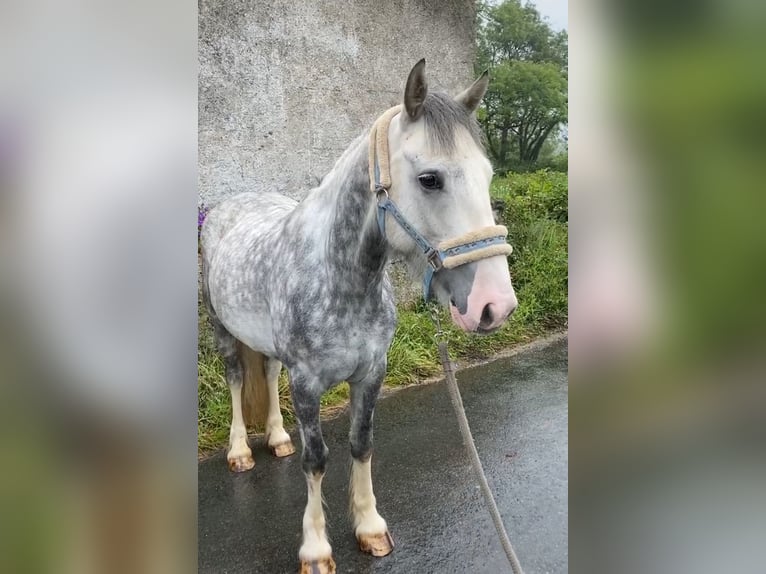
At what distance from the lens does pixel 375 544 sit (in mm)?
2191

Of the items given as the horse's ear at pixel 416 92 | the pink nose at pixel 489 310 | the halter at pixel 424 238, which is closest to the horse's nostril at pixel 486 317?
the pink nose at pixel 489 310

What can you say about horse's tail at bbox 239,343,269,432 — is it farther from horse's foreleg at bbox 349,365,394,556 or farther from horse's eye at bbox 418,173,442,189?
horse's eye at bbox 418,173,442,189

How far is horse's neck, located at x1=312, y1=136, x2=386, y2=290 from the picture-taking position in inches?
69.6

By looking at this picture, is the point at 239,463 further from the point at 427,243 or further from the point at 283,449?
the point at 427,243

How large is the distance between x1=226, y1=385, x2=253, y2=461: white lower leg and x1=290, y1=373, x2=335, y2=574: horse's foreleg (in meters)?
0.63

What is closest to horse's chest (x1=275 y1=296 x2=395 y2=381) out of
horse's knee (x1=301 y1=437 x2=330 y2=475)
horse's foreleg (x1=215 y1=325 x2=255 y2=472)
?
horse's knee (x1=301 y1=437 x2=330 y2=475)

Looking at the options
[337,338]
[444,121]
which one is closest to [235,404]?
[337,338]

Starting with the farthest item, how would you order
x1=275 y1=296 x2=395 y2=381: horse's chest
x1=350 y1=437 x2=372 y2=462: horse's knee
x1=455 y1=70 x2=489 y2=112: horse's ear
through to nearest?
1. x1=350 y1=437 x2=372 y2=462: horse's knee
2. x1=275 y1=296 x2=395 y2=381: horse's chest
3. x1=455 y1=70 x2=489 y2=112: horse's ear

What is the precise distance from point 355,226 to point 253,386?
1273mm

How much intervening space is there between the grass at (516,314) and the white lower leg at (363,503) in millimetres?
733

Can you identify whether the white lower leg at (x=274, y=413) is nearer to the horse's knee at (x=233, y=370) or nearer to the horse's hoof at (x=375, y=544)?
the horse's knee at (x=233, y=370)

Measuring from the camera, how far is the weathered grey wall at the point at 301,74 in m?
2.48
